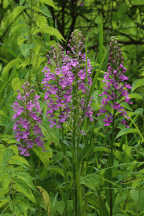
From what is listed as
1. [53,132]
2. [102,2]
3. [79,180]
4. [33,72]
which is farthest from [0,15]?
[79,180]

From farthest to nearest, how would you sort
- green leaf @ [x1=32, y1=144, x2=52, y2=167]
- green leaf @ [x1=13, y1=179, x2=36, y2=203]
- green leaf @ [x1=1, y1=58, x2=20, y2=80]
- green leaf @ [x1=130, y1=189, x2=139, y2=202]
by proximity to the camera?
green leaf @ [x1=1, y1=58, x2=20, y2=80] → green leaf @ [x1=32, y1=144, x2=52, y2=167] → green leaf @ [x1=130, y1=189, x2=139, y2=202] → green leaf @ [x1=13, y1=179, x2=36, y2=203]

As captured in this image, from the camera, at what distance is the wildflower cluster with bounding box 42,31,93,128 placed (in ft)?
4.87

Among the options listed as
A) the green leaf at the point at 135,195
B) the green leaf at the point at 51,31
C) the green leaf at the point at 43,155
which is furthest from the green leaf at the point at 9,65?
the green leaf at the point at 135,195

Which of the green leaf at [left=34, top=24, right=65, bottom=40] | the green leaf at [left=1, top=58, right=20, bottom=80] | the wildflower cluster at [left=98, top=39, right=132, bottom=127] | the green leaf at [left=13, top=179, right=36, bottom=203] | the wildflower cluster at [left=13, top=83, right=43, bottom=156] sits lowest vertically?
the green leaf at [left=13, top=179, right=36, bottom=203]

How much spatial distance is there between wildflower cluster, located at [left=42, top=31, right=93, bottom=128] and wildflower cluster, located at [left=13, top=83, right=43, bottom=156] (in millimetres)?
73

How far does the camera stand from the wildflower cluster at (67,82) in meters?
1.48

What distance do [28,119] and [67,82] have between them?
28cm

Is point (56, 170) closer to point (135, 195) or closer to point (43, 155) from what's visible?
point (43, 155)

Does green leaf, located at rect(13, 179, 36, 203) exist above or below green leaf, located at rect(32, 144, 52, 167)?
below

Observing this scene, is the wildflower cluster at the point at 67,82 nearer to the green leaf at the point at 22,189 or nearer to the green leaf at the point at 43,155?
the green leaf at the point at 43,155

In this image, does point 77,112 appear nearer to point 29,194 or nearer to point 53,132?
point 53,132

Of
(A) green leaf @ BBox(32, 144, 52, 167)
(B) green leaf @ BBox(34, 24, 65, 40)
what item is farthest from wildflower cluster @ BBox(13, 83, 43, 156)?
(B) green leaf @ BBox(34, 24, 65, 40)

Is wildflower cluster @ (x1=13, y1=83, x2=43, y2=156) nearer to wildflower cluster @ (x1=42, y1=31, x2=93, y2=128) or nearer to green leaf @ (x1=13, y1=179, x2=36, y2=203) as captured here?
wildflower cluster @ (x1=42, y1=31, x2=93, y2=128)

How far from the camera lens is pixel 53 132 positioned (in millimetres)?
1539
